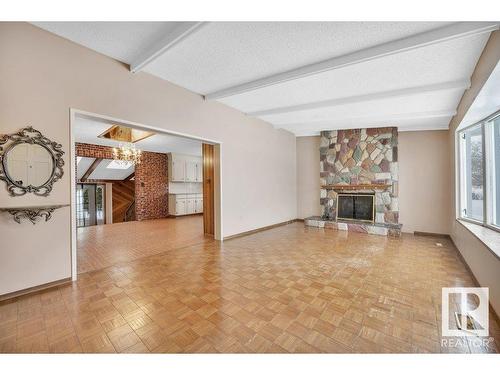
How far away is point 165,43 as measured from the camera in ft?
7.64

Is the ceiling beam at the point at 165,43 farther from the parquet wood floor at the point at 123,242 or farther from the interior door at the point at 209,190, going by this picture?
the parquet wood floor at the point at 123,242

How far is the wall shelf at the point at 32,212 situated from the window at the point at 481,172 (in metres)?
5.23

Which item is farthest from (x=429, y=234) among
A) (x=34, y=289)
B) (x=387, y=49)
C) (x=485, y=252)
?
(x=34, y=289)

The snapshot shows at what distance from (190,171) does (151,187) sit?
5.06 feet

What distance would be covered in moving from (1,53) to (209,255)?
10.8ft

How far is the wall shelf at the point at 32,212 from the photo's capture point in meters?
2.11

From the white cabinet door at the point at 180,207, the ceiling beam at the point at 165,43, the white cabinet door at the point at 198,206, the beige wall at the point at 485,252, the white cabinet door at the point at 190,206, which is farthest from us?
the white cabinet door at the point at 198,206

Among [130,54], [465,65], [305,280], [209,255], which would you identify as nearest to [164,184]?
[209,255]

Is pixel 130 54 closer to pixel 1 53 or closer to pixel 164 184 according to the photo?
pixel 1 53

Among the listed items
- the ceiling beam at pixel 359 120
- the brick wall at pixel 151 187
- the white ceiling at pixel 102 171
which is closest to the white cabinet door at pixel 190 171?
the brick wall at pixel 151 187

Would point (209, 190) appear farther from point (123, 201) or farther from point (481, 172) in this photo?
point (123, 201)

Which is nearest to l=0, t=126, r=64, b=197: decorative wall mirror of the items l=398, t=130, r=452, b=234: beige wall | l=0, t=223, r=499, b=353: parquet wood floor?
l=0, t=223, r=499, b=353: parquet wood floor

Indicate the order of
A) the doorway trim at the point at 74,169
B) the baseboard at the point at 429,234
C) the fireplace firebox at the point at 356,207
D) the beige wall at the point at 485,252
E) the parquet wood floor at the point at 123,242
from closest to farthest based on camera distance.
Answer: the beige wall at the point at 485,252, the doorway trim at the point at 74,169, the parquet wood floor at the point at 123,242, the baseboard at the point at 429,234, the fireplace firebox at the point at 356,207

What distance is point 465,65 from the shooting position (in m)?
2.64
